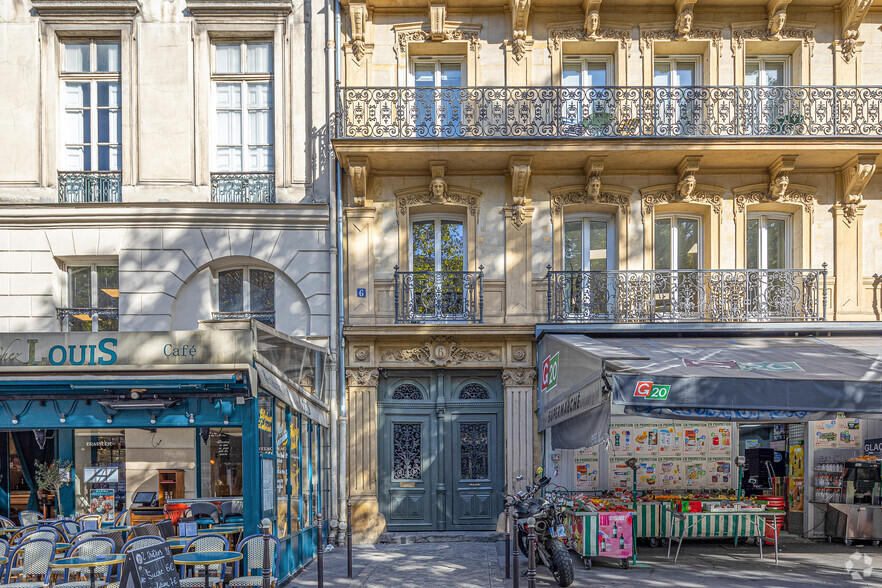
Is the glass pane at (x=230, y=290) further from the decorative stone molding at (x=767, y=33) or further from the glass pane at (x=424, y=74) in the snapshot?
the decorative stone molding at (x=767, y=33)

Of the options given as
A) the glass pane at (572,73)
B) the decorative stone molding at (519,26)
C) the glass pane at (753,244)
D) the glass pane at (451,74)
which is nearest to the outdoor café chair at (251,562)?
the glass pane at (451,74)

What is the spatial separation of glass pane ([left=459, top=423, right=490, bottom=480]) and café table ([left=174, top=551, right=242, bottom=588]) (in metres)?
5.72

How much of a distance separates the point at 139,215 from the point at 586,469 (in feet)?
28.9

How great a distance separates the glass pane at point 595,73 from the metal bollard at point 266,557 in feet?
31.4

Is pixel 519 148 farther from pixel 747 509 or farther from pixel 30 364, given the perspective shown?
pixel 30 364

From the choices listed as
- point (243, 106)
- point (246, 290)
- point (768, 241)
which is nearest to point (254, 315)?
point (246, 290)

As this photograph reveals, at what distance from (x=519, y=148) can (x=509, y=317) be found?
290 centimetres

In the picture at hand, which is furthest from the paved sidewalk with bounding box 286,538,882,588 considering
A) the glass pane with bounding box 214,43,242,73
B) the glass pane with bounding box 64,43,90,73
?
the glass pane with bounding box 64,43,90,73

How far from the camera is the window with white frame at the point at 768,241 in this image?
44.9 feet

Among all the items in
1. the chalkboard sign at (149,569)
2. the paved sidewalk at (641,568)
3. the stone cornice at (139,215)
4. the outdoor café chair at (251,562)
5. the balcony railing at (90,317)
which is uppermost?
the stone cornice at (139,215)

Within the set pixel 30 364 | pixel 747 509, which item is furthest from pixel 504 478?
pixel 30 364

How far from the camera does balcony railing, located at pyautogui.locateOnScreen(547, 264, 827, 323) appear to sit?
511 inches

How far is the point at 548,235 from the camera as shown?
13375mm

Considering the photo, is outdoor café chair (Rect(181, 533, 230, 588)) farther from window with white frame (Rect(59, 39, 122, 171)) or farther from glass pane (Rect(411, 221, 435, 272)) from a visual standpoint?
window with white frame (Rect(59, 39, 122, 171))
